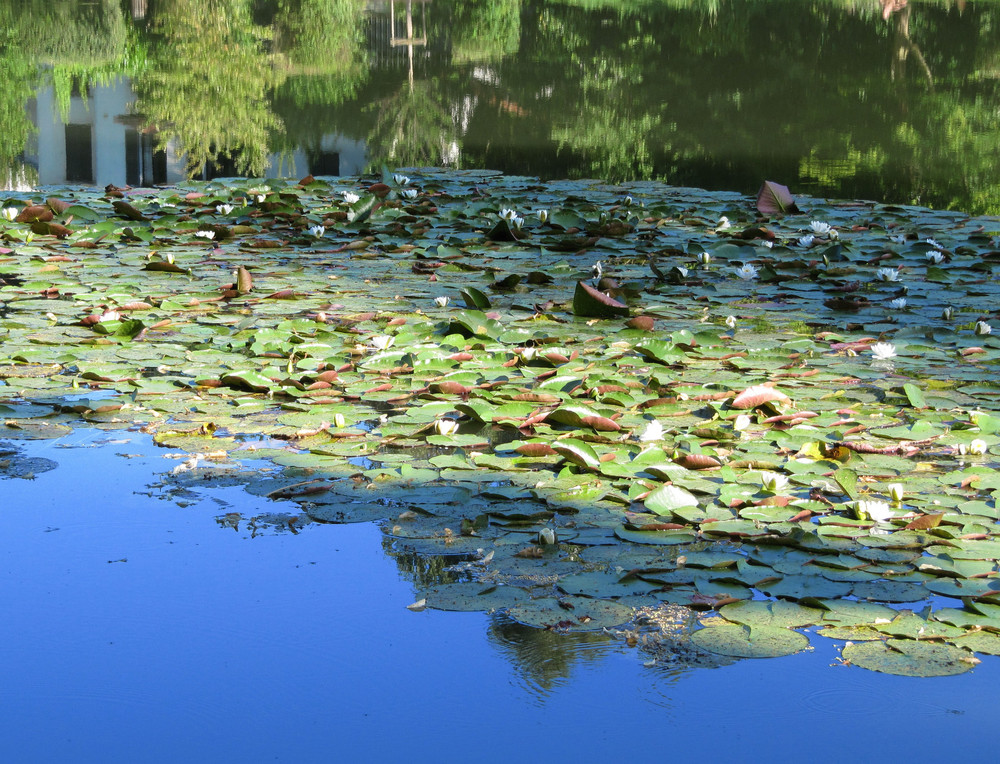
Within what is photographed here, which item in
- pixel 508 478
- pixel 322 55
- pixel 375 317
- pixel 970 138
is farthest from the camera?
pixel 322 55

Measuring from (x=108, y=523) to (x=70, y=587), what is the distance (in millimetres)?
244

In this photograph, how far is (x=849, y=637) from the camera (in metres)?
1.73

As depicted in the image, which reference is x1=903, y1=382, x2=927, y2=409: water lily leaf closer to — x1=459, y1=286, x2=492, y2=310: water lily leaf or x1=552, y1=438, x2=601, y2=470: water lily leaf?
x1=552, y1=438, x2=601, y2=470: water lily leaf

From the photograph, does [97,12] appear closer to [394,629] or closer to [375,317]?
[375,317]

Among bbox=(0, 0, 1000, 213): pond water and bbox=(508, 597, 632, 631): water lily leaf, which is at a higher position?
bbox=(0, 0, 1000, 213): pond water

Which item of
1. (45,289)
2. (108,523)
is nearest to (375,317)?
(45,289)

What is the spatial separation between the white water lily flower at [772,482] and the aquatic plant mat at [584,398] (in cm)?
1

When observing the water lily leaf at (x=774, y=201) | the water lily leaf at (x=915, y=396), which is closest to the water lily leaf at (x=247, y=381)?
the water lily leaf at (x=915, y=396)

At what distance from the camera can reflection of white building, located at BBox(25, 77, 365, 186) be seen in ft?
22.0

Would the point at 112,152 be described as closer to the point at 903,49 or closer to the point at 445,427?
the point at 445,427

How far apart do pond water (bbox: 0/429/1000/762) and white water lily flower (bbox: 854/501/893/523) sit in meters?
0.43

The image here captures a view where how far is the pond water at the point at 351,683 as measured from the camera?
151 cm

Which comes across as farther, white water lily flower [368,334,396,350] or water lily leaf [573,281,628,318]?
water lily leaf [573,281,628,318]

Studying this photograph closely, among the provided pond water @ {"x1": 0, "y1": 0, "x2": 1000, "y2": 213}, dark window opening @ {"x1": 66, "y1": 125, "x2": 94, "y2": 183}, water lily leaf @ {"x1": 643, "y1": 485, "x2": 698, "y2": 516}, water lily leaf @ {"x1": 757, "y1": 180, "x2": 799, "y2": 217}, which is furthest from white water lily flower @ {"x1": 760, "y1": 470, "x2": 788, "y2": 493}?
dark window opening @ {"x1": 66, "y1": 125, "x2": 94, "y2": 183}
